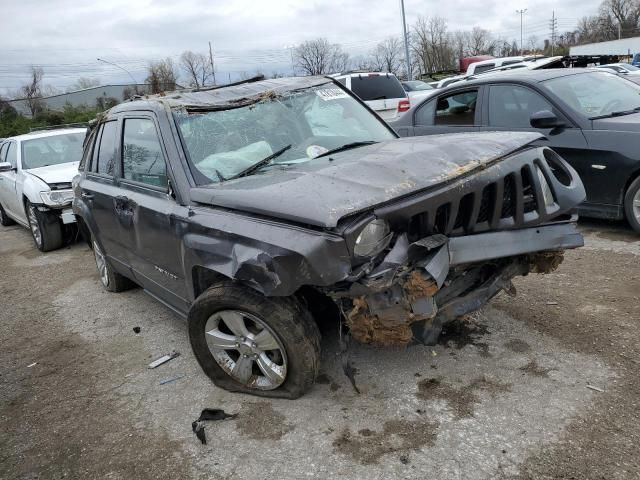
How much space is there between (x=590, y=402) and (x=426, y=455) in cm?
98

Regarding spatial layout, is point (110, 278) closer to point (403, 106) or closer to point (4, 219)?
point (4, 219)

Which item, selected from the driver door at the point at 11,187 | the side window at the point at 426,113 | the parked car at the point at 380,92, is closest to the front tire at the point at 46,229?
the driver door at the point at 11,187

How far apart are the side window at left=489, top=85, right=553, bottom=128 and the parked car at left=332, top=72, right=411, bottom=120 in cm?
481

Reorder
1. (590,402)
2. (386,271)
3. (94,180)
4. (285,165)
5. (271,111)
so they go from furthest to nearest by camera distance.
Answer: (94,180)
(271,111)
(285,165)
(590,402)
(386,271)

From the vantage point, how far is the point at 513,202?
10.00ft

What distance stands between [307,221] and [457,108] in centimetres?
466

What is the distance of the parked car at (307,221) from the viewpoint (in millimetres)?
2594

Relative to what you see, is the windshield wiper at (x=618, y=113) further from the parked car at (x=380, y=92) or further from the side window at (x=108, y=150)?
the parked car at (x=380, y=92)

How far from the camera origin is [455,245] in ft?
9.16

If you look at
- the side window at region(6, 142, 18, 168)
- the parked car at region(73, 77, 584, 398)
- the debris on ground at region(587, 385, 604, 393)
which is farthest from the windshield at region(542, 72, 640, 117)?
the side window at region(6, 142, 18, 168)

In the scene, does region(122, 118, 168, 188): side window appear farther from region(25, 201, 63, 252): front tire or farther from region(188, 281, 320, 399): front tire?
region(25, 201, 63, 252): front tire

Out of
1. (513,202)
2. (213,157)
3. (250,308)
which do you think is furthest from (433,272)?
(213,157)

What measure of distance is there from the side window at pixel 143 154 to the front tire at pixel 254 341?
0.97 metres

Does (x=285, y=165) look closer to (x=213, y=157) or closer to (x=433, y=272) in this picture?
(x=213, y=157)
